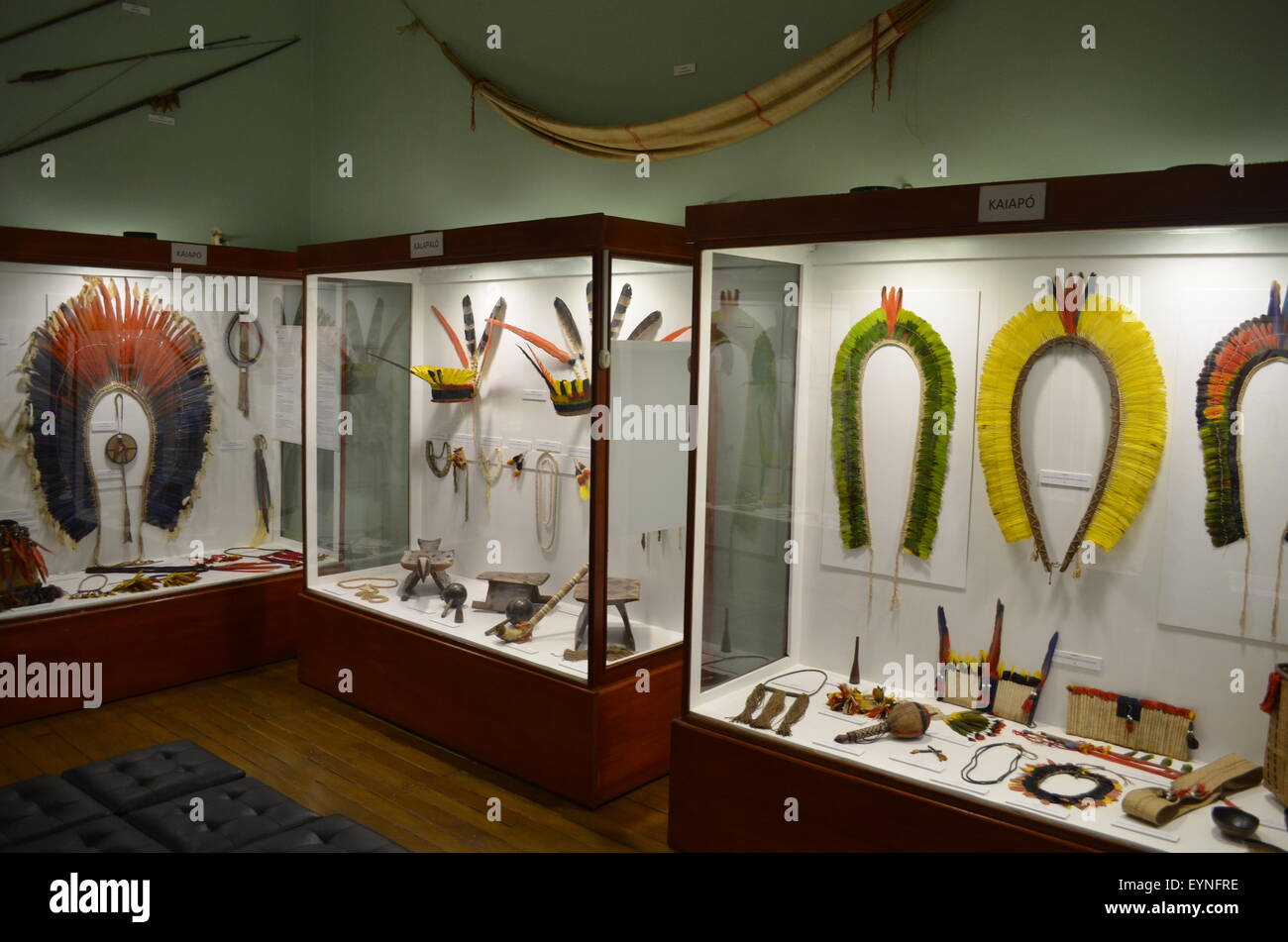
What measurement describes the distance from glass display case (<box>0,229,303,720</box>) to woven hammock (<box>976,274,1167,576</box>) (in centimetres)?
394

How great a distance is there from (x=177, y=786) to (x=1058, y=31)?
3.78 m

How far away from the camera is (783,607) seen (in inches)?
154

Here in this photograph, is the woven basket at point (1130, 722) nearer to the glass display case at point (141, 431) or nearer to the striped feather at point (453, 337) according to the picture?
the striped feather at point (453, 337)

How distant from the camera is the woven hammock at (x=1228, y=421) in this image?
2863 millimetres

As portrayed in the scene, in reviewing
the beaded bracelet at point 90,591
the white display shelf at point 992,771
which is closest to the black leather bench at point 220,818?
the white display shelf at point 992,771

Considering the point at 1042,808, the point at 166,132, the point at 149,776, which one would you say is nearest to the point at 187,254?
the point at 166,132

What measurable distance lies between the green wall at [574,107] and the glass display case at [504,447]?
74 centimetres

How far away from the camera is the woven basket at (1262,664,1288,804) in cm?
276

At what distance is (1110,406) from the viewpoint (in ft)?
10.4

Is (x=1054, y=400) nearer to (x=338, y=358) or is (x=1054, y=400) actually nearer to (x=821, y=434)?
(x=821, y=434)

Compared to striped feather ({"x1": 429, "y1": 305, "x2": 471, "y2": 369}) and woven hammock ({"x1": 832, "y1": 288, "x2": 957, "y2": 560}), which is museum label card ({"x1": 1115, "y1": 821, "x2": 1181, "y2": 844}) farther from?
striped feather ({"x1": 429, "y1": 305, "x2": 471, "y2": 369})

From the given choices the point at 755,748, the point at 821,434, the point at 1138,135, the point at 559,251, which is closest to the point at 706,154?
the point at 559,251

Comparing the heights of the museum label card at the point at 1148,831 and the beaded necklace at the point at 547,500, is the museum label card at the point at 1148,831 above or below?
below

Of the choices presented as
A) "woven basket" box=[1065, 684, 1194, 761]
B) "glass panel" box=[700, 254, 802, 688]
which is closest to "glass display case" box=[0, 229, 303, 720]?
"glass panel" box=[700, 254, 802, 688]
